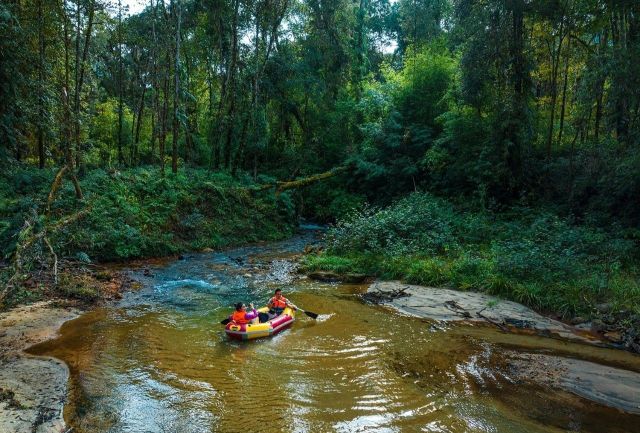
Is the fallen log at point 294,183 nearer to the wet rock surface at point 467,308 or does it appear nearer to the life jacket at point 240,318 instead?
the wet rock surface at point 467,308

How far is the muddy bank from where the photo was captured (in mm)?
4918

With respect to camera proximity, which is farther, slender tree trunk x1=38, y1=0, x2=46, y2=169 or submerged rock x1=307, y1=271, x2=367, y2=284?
submerged rock x1=307, y1=271, x2=367, y2=284

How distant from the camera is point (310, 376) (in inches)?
264

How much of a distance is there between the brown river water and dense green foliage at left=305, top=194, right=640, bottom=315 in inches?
82.2

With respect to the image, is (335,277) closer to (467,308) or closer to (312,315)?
(312,315)

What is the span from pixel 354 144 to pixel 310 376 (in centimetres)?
2282

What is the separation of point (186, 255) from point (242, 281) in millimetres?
4749

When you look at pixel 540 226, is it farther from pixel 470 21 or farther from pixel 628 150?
pixel 470 21

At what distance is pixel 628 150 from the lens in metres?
11.8

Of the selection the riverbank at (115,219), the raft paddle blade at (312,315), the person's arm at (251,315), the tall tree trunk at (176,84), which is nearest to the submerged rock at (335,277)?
the raft paddle blade at (312,315)

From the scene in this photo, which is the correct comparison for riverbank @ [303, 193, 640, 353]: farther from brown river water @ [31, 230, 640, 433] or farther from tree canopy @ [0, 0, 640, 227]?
tree canopy @ [0, 0, 640, 227]

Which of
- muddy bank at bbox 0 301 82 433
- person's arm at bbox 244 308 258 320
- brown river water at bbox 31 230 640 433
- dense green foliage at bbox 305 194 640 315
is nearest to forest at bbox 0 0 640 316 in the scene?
dense green foliage at bbox 305 194 640 315

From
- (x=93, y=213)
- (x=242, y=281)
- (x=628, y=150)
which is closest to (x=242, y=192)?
(x=93, y=213)

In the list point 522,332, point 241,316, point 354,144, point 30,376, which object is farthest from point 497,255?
point 354,144
